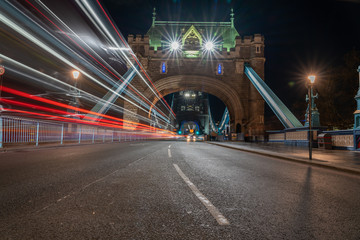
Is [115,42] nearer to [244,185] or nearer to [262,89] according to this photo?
[262,89]

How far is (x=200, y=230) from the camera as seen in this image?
6.52 feet

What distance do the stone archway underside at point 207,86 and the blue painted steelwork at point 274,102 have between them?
3.73m

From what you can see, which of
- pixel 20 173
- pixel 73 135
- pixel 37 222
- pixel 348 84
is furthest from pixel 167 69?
pixel 37 222

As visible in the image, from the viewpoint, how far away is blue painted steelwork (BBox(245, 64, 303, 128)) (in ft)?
72.9

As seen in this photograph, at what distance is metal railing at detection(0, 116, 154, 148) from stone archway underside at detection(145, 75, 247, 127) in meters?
16.2

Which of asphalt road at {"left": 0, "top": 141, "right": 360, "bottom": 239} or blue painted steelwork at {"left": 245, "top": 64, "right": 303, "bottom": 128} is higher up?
blue painted steelwork at {"left": 245, "top": 64, "right": 303, "bottom": 128}

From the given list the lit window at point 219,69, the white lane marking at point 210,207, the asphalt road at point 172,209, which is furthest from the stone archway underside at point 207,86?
the white lane marking at point 210,207

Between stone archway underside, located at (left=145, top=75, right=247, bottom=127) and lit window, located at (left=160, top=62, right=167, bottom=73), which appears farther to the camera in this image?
lit window, located at (left=160, top=62, right=167, bottom=73)

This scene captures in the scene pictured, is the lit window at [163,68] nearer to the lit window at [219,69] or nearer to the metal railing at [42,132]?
the lit window at [219,69]

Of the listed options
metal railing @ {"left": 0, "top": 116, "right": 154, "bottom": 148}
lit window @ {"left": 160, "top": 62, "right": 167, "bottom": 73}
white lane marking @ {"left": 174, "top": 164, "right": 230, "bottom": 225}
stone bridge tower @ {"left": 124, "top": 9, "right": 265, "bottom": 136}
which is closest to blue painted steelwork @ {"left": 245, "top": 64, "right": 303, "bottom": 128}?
stone bridge tower @ {"left": 124, "top": 9, "right": 265, "bottom": 136}

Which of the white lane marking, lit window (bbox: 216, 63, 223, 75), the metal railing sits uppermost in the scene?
lit window (bbox: 216, 63, 223, 75)

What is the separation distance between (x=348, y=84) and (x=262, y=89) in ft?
31.9

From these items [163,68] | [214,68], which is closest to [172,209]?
[163,68]

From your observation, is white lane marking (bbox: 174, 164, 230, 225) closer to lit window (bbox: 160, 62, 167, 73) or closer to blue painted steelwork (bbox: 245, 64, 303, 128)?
blue painted steelwork (bbox: 245, 64, 303, 128)
